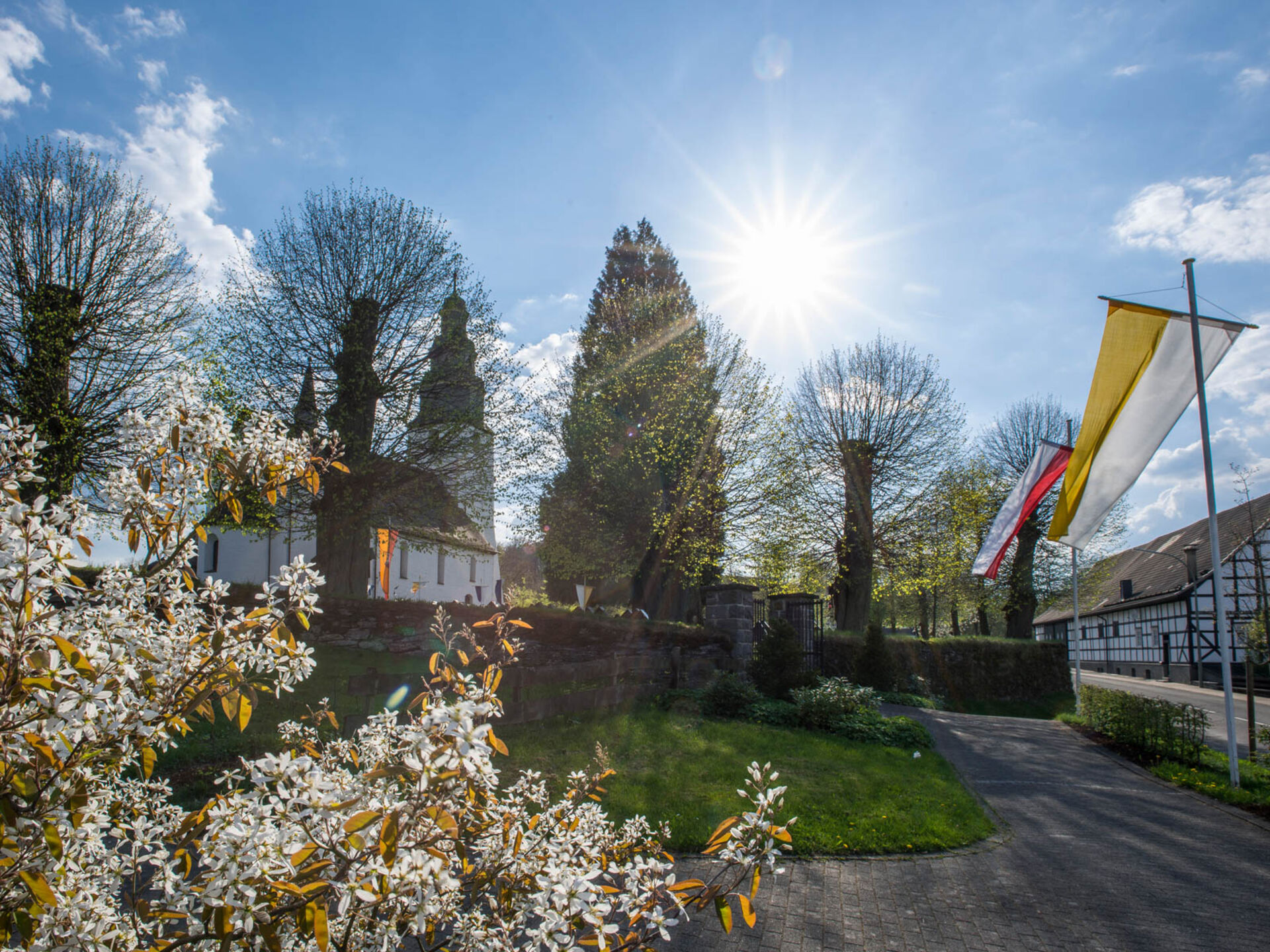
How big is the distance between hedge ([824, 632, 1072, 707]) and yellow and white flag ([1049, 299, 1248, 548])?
1118cm

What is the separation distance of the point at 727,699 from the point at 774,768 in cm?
387

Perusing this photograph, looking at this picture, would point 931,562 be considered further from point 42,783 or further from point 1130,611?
point 1130,611

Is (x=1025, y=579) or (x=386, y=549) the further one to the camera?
(x=1025, y=579)

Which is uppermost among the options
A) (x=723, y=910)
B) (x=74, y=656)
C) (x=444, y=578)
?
(x=444, y=578)

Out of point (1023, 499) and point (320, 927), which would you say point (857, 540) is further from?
point (320, 927)

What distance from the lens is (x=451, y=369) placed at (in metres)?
16.5

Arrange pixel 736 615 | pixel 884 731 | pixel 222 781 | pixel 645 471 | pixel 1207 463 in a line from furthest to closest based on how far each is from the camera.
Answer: pixel 645 471 < pixel 736 615 < pixel 884 731 < pixel 1207 463 < pixel 222 781

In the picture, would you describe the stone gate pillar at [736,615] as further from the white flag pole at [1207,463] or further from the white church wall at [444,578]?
the white church wall at [444,578]

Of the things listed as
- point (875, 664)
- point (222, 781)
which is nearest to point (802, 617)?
point (875, 664)

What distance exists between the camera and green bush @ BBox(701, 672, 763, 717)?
1195cm

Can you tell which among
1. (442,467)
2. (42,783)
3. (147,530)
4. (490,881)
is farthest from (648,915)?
(442,467)

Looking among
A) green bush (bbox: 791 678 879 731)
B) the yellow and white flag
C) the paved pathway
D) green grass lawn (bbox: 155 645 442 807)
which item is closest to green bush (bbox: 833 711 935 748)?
green bush (bbox: 791 678 879 731)

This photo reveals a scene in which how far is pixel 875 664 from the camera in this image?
18625 mm

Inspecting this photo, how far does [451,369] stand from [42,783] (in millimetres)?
15429
